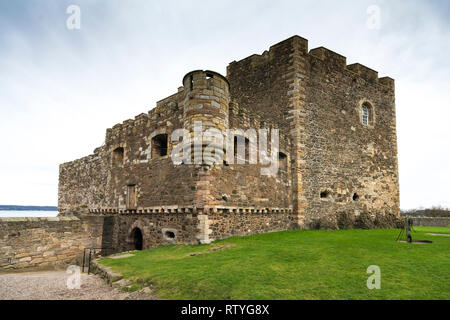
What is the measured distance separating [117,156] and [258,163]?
8.21m

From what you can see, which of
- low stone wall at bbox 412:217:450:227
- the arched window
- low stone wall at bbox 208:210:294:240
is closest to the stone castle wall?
the arched window

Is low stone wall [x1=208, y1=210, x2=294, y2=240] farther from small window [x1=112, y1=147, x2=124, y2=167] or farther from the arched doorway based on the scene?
small window [x1=112, y1=147, x2=124, y2=167]

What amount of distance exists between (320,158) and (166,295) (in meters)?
12.7

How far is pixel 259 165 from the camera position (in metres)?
13.1

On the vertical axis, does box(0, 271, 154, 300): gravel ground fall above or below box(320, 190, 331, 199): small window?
below

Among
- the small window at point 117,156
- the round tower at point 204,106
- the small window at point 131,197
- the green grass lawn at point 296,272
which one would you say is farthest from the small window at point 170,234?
the small window at point 117,156

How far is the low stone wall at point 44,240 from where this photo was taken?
10.8 metres

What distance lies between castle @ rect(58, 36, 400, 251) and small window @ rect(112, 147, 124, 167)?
0.11 metres

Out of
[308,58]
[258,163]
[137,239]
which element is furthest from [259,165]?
[308,58]

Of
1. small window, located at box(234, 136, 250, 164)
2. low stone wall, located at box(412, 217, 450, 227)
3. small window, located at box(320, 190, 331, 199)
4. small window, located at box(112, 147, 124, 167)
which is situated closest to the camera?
small window, located at box(234, 136, 250, 164)

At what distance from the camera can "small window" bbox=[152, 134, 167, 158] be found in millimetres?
13533

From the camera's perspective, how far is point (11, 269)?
A: 423 inches

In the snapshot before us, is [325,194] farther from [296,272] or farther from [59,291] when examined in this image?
[59,291]
